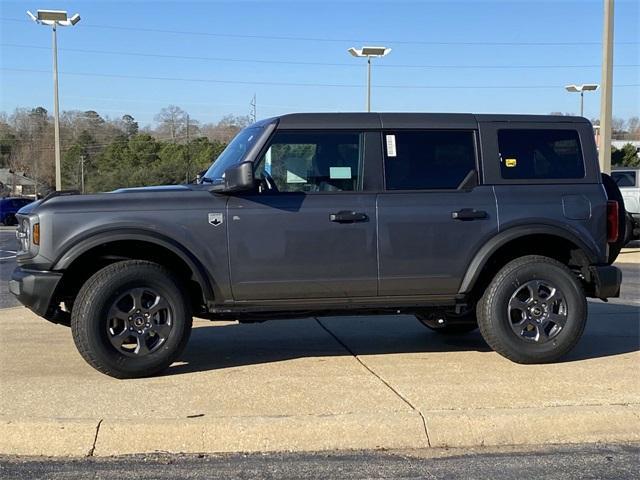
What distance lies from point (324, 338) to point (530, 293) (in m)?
2.16

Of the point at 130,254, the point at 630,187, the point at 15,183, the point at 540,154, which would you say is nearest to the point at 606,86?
the point at 630,187

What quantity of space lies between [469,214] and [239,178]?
6.10 feet

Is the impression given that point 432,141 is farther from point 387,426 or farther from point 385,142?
point 387,426


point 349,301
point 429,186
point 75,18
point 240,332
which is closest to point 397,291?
point 349,301

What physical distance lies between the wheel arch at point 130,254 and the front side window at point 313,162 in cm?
88

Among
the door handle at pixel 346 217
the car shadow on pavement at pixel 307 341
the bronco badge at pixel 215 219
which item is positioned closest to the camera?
the bronco badge at pixel 215 219

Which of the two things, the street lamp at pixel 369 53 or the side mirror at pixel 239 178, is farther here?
the street lamp at pixel 369 53

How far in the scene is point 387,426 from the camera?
4.26 metres

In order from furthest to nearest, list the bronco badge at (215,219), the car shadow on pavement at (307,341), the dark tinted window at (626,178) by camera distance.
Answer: the dark tinted window at (626,178)
the car shadow on pavement at (307,341)
the bronco badge at (215,219)

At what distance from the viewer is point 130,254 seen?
216 inches

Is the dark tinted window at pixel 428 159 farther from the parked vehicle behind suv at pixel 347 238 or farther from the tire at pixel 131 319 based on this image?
the tire at pixel 131 319

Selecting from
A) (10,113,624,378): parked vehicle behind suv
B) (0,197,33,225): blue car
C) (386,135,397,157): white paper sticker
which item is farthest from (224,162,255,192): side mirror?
(0,197,33,225): blue car

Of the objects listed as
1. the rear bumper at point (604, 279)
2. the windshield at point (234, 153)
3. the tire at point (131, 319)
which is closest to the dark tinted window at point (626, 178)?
the rear bumper at point (604, 279)

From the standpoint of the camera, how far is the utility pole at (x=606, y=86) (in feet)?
52.1
